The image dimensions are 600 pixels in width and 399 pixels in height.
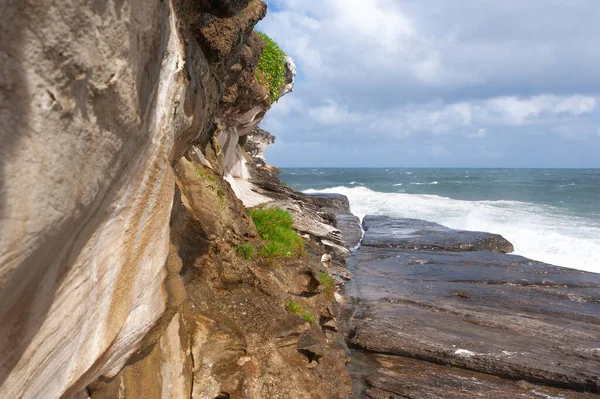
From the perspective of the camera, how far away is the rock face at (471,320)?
23.7ft

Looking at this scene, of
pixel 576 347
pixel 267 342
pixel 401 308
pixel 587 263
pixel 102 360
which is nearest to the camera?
pixel 102 360

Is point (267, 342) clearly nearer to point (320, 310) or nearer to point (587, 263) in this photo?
point (320, 310)

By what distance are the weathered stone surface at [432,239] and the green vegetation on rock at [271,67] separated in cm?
658

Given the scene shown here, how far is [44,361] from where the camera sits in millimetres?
2355

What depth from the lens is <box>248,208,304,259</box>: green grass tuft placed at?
7074mm

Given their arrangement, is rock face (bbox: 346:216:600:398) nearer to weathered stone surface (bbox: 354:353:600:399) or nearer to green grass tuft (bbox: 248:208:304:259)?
weathered stone surface (bbox: 354:353:600:399)

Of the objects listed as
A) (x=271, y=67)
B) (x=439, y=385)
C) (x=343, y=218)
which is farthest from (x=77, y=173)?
(x=343, y=218)

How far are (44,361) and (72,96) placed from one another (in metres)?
1.39

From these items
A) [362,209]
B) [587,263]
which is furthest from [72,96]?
[362,209]

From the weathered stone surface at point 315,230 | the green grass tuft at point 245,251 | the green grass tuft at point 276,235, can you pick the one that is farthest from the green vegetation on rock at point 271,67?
the green grass tuft at point 245,251

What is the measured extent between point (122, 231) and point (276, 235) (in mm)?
5291

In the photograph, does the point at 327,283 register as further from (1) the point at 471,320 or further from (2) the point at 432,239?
(2) the point at 432,239

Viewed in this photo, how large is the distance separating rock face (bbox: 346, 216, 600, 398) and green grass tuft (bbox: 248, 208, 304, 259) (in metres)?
2.11

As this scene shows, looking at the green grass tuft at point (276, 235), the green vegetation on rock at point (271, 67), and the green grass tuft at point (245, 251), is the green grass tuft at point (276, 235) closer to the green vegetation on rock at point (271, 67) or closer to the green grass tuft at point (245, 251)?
the green grass tuft at point (245, 251)
